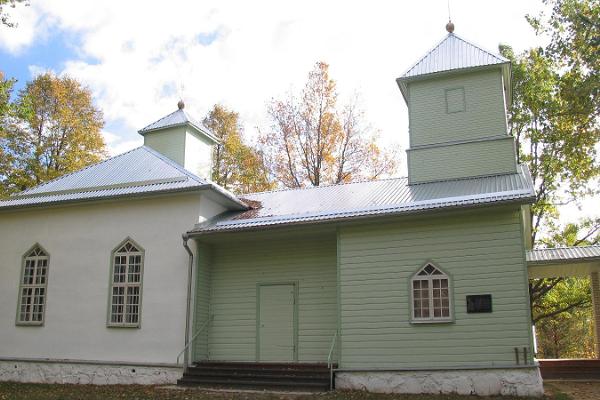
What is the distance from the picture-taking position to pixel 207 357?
14.3m

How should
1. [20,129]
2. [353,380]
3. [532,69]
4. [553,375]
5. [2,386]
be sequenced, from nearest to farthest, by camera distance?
[353,380] < [2,386] < [553,375] < [532,69] < [20,129]

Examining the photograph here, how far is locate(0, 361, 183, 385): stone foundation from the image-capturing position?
13.6m

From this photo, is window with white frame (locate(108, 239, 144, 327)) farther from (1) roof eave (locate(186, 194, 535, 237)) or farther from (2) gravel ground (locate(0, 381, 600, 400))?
(1) roof eave (locate(186, 194, 535, 237))

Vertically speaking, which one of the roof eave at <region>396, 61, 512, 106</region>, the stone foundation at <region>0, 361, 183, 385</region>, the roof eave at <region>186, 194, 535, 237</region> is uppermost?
the roof eave at <region>396, 61, 512, 106</region>

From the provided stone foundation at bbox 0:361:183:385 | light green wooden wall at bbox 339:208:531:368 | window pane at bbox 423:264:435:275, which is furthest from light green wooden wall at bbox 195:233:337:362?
window pane at bbox 423:264:435:275

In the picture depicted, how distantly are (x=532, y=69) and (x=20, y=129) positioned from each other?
22.5 meters

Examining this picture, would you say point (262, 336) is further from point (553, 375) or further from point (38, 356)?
point (553, 375)

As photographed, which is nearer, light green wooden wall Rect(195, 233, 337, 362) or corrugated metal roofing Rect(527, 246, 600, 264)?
light green wooden wall Rect(195, 233, 337, 362)

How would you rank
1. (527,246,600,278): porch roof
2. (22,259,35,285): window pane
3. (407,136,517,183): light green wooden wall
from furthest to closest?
(22,259,35,285): window pane, (527,246,600,278): porch roof, (407,136,517,183): light green wooden wall

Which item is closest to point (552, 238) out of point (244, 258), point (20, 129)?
point (244, 258)

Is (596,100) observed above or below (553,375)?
above

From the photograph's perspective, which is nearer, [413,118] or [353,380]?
[353,380]

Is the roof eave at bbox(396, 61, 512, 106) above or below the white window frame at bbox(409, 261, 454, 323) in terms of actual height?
above

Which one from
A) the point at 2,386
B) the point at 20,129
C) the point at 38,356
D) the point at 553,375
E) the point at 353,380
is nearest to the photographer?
the point at 353,380
